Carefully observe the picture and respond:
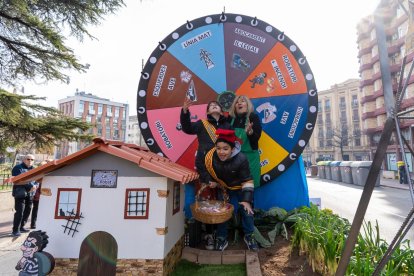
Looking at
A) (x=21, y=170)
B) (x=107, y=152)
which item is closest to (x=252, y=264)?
(x=107, y=152)

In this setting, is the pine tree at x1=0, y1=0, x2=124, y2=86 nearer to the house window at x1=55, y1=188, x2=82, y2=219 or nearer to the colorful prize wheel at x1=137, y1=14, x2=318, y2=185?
the colorful prize wheel at x1=137, y1=14, x2=318, y2=185

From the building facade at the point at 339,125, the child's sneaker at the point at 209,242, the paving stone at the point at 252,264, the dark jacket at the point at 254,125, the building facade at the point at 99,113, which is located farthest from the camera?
the building facade at the point at 99,113

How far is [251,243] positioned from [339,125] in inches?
1980

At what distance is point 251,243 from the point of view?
398 cm

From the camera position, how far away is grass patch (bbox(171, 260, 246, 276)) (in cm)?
343

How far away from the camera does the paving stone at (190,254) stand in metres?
3.90

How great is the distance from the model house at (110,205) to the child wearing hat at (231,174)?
637 mm

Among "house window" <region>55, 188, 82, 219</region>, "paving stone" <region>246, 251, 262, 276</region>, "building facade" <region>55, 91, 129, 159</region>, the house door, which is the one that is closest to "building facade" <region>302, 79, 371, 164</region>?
"building facade" <region>55, 91, 129, 159</region>

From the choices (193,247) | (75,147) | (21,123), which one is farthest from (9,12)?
(75,147)

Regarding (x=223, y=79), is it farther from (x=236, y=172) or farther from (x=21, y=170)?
(x=21, y=170)

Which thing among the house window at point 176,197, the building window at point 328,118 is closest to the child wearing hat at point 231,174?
the house window at point 176,197

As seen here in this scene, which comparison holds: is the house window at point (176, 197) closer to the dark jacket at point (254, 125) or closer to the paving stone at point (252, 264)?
the paving stone at point (252, 264)

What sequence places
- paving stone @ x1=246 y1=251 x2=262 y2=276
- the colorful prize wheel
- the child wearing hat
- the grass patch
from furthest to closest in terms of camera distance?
the colorful prize wheel, the child wearing hat, the grass patch, paving stone @ x1=246 y1=251 x2=262 y2=276

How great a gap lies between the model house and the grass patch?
211 millimetres
